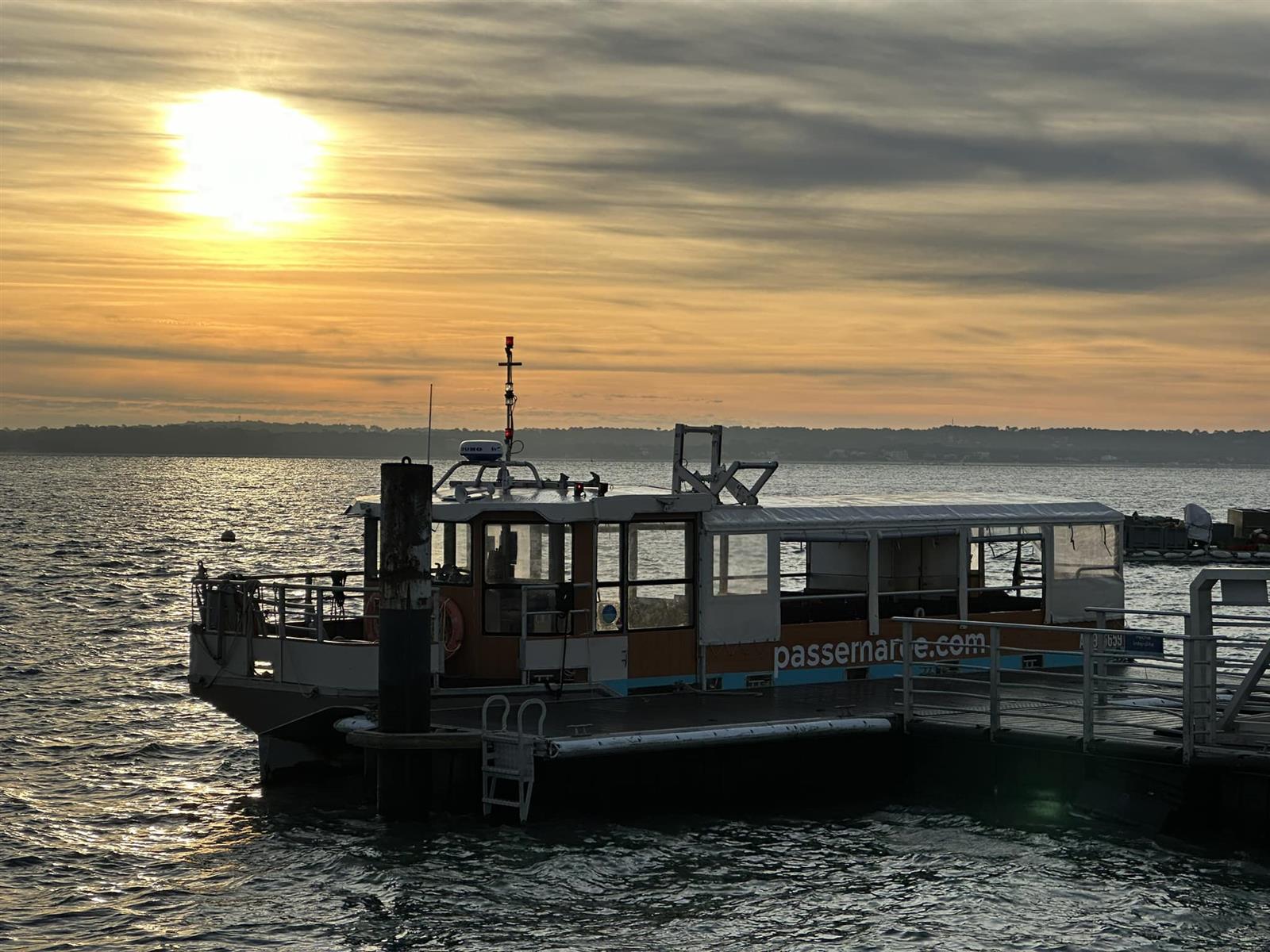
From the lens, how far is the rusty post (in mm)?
17453

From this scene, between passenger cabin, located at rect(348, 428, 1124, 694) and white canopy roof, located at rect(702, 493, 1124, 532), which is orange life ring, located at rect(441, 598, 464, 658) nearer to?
passenger cabin, located at rect(348, 428, 1124, 694)

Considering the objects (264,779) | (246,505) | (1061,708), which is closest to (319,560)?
(264,779)

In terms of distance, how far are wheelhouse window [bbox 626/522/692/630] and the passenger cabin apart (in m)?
0.02

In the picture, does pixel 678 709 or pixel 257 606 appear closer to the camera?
pixel 678 709

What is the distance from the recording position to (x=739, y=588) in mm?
20469

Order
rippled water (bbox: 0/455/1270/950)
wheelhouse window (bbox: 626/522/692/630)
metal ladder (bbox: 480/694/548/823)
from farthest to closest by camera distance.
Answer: wheelhouse window (bbox: 626/522/692/630) → metal ladder (bbox: 480/694/548/823) → rippled water (bbox: 0/455/1270/950)

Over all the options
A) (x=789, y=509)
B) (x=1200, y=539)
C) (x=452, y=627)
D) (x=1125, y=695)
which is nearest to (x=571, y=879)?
(x=452, y=627)

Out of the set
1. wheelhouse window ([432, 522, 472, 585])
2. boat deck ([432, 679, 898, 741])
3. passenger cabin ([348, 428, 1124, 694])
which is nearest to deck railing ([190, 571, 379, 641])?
wheelhouse window ([432, 522, 472, 585])

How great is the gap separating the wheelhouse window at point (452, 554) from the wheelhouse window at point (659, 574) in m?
1.98

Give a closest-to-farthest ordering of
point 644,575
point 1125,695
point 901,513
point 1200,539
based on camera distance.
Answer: point 644,575, point 1125,695, point 901,513, point 1200,539

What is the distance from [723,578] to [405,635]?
468cm

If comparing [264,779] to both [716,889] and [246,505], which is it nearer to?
[716,889]

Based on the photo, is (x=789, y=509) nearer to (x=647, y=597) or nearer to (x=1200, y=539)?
(x=647, y=597)

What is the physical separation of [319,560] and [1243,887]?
62005 mm
